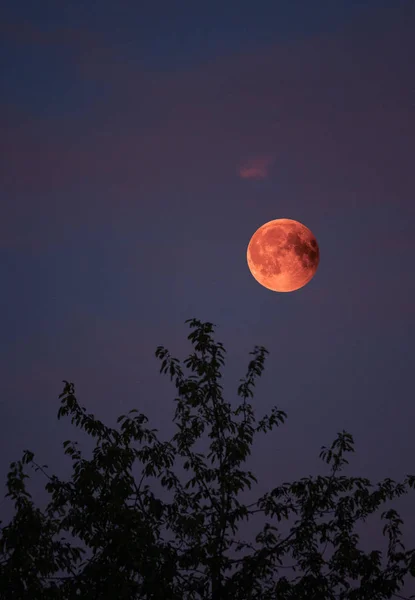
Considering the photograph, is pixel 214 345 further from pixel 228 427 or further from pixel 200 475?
pixel 200 475

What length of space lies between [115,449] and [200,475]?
2542 mm

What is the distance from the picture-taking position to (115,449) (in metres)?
13.4

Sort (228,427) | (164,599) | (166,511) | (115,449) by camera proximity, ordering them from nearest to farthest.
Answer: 1. (164,599)
2. (115,449)
3. (166,511)
4. (228,427)

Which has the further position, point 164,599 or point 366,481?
point 366,481

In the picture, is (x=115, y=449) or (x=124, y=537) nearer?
(x=124, y=537)

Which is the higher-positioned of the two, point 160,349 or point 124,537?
point 160,349

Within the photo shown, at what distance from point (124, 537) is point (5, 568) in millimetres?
2213

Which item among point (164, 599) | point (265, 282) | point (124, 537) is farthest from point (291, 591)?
point (265, 282)

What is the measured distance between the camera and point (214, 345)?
1569cm

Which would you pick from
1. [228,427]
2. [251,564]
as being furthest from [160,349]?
[251,564]

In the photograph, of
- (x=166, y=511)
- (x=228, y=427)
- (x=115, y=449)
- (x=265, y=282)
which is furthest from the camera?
(x=265, y=282)

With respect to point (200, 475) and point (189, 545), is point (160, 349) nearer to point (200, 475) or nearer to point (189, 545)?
point (200, 475)

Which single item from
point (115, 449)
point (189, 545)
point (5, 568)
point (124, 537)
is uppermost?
point (115, 449)

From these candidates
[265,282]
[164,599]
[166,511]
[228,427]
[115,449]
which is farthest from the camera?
[265,282]
